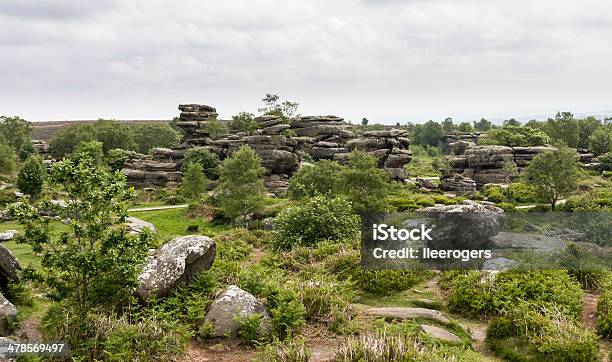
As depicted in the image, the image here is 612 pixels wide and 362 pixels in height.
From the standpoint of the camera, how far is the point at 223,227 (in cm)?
4538

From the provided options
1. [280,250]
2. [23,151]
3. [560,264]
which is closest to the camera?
[560,264]

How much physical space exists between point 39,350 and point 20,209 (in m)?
2.98

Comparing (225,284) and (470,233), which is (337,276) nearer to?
(225,284)

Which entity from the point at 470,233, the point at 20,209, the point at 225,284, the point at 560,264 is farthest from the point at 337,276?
the point at 20,209

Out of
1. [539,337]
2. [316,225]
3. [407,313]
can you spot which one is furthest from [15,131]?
[539,337]

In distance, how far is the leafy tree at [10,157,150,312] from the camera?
10438 mm

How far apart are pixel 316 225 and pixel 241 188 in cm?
2485

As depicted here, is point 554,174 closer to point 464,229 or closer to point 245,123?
point 464,229

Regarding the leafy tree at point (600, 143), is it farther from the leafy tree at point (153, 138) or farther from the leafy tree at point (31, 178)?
the leafy tree at point (31, 178)

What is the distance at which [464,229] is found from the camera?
16844 millimetres

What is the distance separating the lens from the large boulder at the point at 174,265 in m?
12.5

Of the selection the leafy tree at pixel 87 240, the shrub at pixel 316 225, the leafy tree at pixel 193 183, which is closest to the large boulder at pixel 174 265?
the leafy tree at pixel 87 240

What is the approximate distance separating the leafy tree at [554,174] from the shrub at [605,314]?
4082 centimetres

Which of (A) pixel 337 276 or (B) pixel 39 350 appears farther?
(A) pixel 337 276
